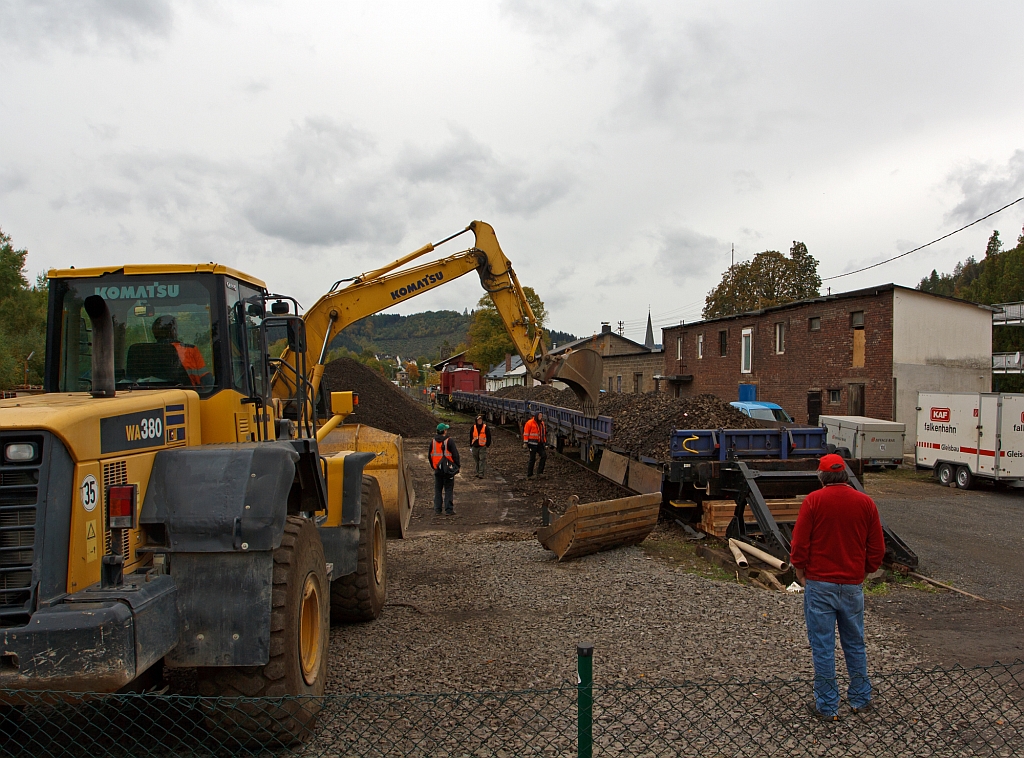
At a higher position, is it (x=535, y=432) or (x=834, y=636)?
(x=535, y=432)

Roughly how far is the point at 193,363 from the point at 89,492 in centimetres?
124

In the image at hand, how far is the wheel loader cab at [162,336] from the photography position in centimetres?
457

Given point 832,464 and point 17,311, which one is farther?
point 17,311

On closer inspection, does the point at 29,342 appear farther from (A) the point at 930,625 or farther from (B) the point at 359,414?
(A) the point at 930,625

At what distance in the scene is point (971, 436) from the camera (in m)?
16.3

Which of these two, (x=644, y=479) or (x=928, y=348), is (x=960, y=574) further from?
(x=928, y=348)

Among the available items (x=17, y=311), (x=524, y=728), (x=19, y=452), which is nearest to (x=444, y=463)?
(x=524, y=728)

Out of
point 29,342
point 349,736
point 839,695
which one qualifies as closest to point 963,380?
point 839,695

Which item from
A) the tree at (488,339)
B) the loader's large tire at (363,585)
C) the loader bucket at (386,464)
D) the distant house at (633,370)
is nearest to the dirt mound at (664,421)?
the loader bucket at (386,464)

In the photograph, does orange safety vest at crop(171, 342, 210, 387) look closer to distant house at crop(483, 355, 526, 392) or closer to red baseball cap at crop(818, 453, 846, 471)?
red baseball cap at crop(818, 453, 846, 471)

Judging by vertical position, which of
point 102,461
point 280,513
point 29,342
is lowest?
point 280,513

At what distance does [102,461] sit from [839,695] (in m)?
4.51

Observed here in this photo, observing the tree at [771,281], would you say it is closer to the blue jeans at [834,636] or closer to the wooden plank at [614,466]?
the wooden plank at [614,466]

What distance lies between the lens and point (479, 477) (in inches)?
671
